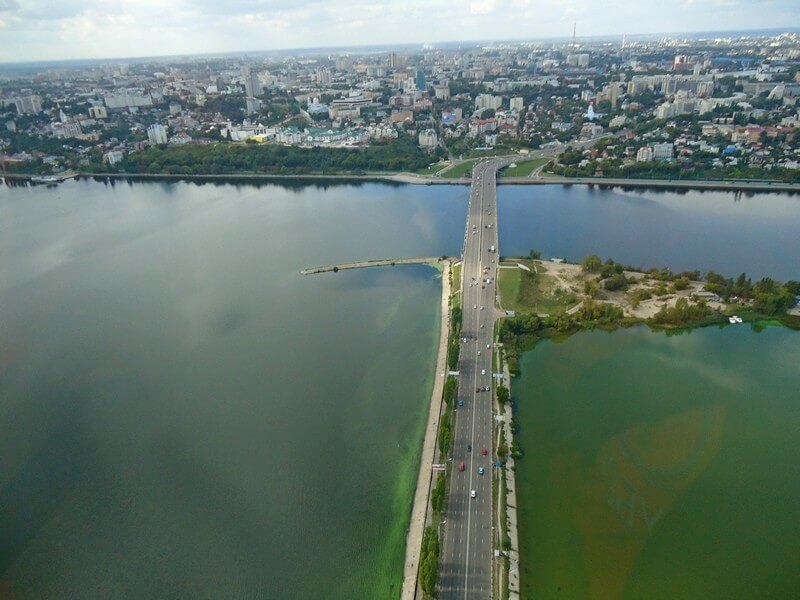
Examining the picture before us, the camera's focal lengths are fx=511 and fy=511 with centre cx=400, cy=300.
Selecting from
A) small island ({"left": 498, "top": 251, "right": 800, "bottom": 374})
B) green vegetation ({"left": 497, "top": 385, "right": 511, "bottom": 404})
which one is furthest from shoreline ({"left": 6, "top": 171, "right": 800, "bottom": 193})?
green vegetation ({"left": 497, "top": 385, "right": 511, "bottom": 404})

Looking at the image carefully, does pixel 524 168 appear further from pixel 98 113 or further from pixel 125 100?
pixel 125 100

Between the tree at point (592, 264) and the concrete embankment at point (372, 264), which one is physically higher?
the tree at point (592, 264)

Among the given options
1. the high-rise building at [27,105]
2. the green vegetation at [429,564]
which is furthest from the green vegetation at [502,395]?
the high-rise building at [27,105]

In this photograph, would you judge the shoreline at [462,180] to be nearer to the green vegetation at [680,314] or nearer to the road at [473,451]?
the road at [473,451]

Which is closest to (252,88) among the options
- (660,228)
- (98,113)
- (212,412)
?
(98,113)

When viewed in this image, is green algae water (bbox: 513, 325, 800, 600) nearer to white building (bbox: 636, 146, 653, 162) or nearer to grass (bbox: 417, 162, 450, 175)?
white building (bbox: 636, 146, 653, 162)

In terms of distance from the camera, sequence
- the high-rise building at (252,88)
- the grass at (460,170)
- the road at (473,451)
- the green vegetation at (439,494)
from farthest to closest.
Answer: the high-rise building at (252,88), the grass at (460,170), the green vegetation at (439,494), the road at (473,451)
